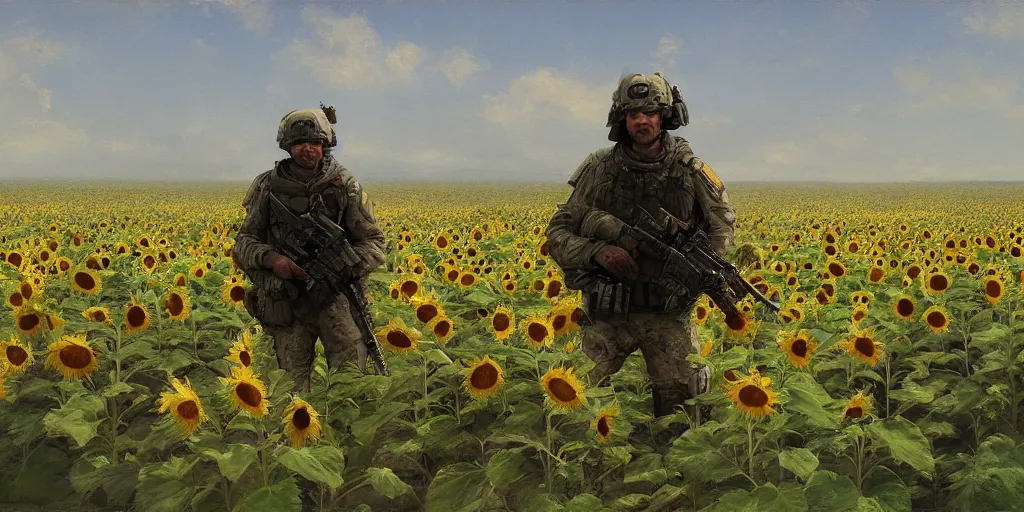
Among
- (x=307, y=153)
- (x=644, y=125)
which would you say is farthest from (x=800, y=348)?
(x=307, y=153)

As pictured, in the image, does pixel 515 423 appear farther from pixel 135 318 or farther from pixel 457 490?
pixel 135 318

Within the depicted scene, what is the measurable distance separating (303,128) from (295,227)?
2.18 ft

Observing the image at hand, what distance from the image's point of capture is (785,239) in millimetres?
16250

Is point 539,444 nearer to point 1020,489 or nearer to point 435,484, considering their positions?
point 435,484

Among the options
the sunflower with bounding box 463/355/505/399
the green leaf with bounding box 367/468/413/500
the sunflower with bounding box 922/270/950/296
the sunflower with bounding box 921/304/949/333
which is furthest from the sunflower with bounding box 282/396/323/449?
the sunflower with bounding box 922/270/950/296

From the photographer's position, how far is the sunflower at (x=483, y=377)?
13.9 ft

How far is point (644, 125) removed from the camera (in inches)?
178

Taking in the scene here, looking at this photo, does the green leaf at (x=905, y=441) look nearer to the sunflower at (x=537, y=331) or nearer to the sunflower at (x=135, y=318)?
the sunflower at (x=537, y=331)

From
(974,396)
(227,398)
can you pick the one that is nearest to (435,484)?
(227,398)

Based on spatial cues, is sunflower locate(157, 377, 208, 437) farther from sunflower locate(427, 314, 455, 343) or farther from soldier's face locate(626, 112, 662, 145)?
soldier's face locate(626, 112, 662, 145)

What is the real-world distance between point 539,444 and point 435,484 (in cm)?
64

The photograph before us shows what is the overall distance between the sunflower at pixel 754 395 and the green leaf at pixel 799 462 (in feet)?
0.73

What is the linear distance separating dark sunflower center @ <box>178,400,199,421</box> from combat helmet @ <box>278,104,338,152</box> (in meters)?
1.97

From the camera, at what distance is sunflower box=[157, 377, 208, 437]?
13.0ft
